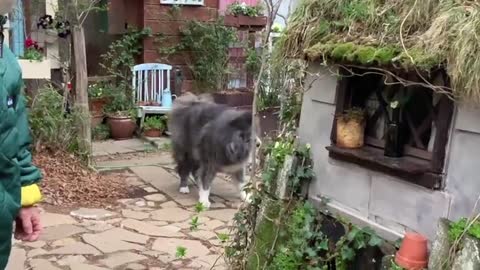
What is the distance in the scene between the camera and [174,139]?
608 cm

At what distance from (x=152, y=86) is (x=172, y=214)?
3796mm

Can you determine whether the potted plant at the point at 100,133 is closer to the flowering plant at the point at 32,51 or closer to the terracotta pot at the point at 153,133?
the terracotta pot at the point at 153,133

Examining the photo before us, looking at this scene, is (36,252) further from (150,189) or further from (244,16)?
(244,16)

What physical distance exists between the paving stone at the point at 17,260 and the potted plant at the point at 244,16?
5667 millimetres

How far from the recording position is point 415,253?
2455 mm

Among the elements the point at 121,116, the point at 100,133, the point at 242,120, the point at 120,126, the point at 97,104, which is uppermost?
the point at 242,120

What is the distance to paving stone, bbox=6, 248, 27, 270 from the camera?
13.7 feet

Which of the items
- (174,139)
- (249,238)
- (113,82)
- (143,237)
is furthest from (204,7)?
(249,238)

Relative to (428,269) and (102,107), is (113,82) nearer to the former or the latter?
(102,107)

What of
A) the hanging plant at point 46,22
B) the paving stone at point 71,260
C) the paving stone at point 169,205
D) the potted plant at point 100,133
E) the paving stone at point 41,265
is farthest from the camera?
the potted plant at point 100,133

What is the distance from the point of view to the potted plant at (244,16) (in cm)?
947

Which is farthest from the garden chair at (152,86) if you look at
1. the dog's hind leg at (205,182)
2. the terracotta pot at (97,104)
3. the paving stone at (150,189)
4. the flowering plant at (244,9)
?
the dog's hind leg at (205,182)

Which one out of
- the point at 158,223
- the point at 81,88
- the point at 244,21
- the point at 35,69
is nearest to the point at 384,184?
the point at 158,223

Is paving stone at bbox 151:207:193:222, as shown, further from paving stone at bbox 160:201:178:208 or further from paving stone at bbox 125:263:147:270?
paving stone at bbox 125:263:147:270
